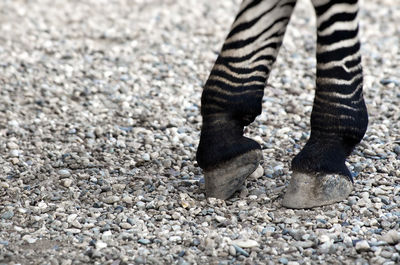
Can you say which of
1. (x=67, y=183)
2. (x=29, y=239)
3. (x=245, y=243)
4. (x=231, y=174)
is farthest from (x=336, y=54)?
(x=29, y=239)

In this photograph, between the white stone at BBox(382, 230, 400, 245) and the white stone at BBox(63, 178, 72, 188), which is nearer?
the white stone at BBox(382, 230, 400, 245)

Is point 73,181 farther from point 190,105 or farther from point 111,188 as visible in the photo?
point 190,105

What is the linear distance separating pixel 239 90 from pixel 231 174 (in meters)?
0.42

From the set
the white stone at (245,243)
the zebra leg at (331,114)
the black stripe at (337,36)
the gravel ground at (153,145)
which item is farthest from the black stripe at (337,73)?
the white stone at (245,243)

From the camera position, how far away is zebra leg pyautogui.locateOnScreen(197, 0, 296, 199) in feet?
11.5

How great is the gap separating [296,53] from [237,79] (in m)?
2.70

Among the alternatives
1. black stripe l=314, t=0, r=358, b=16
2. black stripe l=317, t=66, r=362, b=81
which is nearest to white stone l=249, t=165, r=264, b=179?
black stripe l=317, t=66, r=362, b=81

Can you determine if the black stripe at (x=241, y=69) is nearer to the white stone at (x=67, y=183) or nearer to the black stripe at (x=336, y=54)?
the black stripe at (x=336, y=54)

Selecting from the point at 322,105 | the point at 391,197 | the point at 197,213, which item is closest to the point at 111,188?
the point at 197,213

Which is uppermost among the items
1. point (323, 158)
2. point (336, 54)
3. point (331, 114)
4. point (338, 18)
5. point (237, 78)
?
point (338, 18)

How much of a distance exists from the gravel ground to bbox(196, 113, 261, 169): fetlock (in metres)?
0.26

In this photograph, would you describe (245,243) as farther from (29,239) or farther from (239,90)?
(29,239)

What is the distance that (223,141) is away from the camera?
3502 millimetres

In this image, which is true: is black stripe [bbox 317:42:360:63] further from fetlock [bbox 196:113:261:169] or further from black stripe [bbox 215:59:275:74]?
fetlock [bbox 196:113:261:169]
